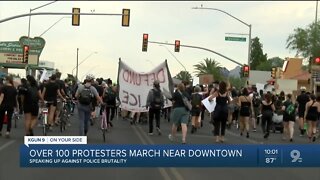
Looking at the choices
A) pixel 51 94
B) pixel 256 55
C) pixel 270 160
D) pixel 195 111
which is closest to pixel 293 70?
pixel 256 55

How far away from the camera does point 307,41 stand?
7206 centimetres

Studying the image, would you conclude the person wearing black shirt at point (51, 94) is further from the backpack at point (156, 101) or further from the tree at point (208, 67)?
the tree at point (208, 67)

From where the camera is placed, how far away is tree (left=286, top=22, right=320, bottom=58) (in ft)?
229

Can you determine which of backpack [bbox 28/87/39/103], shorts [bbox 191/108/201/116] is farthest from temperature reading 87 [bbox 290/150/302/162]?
shorts [bbox 191/108/201/116]

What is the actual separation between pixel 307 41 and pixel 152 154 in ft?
218

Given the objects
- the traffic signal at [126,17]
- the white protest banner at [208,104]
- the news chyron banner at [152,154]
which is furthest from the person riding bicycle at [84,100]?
the traffic signal at [126,17]

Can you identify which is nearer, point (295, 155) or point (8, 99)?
point (295, 155)

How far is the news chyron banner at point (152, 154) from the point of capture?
803cm

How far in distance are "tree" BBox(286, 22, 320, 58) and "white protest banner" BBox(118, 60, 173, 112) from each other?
4747cm

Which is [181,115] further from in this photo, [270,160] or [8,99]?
[270,160]

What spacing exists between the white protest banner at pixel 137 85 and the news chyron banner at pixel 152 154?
43.1ft
